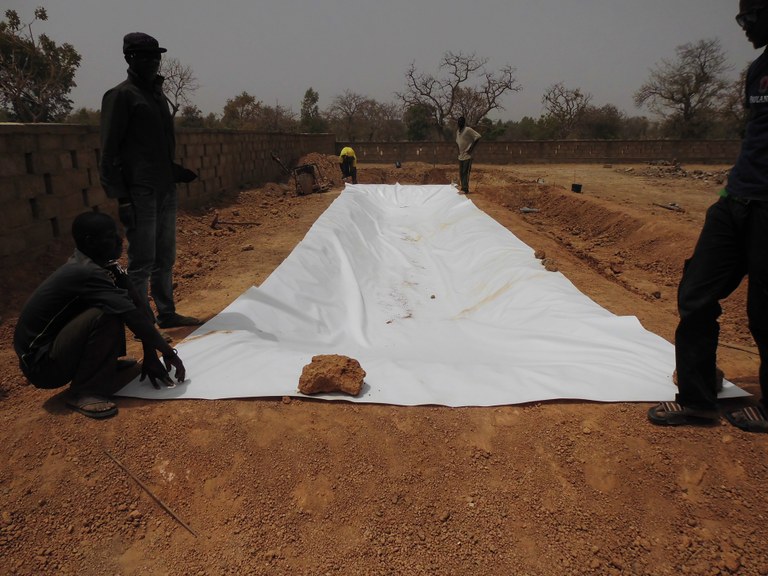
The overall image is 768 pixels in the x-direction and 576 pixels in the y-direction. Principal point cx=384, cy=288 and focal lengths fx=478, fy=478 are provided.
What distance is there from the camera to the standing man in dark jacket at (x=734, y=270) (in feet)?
6.14

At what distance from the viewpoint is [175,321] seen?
10.9 ft

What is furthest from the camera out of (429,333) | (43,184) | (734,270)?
(43,184)

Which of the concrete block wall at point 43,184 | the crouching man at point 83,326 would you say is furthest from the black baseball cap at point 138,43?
the concrete block wall at point 43,184

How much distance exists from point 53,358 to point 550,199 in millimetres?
10962

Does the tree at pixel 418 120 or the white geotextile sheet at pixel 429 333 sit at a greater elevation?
the tree at pixel 418 120

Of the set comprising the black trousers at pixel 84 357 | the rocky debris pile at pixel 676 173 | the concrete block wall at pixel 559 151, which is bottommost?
the black trousers at pixel 84 357

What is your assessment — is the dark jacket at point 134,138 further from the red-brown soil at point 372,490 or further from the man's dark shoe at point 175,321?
the red-brown soil at point 372,490

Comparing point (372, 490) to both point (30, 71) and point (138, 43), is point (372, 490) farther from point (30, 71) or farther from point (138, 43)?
point (30, 71)

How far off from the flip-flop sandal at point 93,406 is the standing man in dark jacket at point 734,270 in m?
2.42

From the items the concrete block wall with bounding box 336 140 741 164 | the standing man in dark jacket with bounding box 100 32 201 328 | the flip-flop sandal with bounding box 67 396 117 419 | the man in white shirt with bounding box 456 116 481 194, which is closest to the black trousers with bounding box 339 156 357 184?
the man in white shirt with bounding box 456 116 481 194

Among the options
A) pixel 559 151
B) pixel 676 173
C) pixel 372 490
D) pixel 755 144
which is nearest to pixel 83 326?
pixel 372 490

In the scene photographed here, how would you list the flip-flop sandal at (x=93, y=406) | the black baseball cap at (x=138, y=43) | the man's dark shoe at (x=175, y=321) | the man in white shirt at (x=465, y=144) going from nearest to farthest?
the flip-flop sandal at (x=93, y=406) → the black baseball cap at (x=138, y=43) → the man's dark shoe at (x=175, y=321) → the man in white shirt at (x=465, y=144)

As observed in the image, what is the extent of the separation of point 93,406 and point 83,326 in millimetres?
363

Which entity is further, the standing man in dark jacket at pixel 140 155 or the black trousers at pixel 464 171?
the black trousers at pixel 464 171
